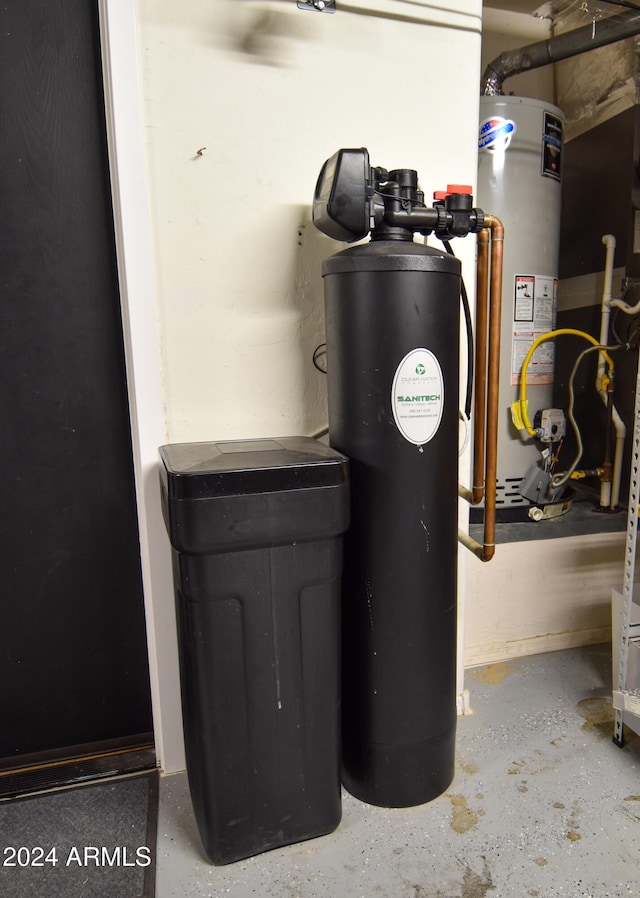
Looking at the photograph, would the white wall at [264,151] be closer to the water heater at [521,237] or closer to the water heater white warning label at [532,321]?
the water heater at [521,237]

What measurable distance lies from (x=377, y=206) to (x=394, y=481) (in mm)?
546

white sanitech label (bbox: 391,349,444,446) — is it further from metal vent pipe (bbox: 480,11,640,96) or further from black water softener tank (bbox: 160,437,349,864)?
metal vent pipe (bbox: 480,11,640,96)

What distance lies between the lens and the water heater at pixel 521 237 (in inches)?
65.6

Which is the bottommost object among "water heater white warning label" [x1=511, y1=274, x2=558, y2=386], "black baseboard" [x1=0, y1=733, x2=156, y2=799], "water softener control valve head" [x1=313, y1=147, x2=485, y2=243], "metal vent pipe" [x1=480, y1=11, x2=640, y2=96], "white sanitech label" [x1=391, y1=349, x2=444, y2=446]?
"black baseboard" [x1=0, y1=733, x2=156, y2=799]

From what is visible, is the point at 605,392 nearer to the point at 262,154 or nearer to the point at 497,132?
the point at 497,132

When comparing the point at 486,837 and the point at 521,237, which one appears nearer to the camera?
the point at 486,837

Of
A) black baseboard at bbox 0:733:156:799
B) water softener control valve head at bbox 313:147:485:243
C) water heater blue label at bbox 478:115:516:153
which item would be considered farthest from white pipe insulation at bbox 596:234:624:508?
black baseboard at bbox 0:733:156:799

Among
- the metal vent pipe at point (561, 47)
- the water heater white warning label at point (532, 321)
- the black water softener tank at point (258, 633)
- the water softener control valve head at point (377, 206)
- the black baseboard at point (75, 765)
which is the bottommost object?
the black baseboard at point (75, 765)

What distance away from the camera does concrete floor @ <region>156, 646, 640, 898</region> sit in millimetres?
1031

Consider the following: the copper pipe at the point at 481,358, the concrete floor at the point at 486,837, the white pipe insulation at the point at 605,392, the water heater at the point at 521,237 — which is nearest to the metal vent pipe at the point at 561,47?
the water heater at the point at 521,237

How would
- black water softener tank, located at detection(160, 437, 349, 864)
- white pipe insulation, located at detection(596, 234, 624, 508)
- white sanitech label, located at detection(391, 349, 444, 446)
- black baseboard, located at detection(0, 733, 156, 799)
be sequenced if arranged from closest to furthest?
black water softener tank, located at detection(160, 437, 349, 864)
white sanitech label, located at detection(391, 349, 444, 446)
black baseboard, located at detection(0, 733, 156, 799)
white pipe insulation, located at detection(596, 234, 624, 508)

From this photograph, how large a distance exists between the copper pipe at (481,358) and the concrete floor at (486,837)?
0.65 m

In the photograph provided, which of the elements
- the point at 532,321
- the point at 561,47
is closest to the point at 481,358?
the point at 532,321

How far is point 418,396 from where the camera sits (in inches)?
42.9
